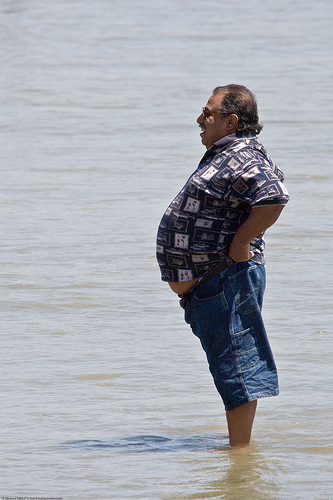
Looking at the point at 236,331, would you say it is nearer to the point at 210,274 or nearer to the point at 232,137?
the point at 210,274

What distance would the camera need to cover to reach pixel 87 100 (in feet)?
52.8

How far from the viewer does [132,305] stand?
23.9 feet

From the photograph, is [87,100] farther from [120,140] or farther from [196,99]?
[120,140]

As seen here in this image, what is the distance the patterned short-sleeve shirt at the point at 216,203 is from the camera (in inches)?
181

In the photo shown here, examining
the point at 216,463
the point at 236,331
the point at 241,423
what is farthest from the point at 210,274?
the point at 216,463

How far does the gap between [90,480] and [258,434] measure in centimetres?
94

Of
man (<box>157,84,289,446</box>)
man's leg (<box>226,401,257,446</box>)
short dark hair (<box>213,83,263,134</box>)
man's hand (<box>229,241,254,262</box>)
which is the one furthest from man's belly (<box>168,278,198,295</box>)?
short dark hair (<box>213,83,263,134</box>)

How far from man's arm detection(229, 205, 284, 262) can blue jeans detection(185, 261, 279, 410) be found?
101 mm

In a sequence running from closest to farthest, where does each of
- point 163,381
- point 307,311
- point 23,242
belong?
point 163,381 → point 307,311 → point 23,242

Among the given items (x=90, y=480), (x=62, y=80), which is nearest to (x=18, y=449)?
(x=90, y=480)

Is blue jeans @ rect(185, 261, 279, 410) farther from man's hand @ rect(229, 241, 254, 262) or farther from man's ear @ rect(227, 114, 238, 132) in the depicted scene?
man's ear @ rect(227, 114, 238, 132)

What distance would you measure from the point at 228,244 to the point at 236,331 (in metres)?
0.36

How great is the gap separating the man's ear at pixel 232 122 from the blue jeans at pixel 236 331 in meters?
0.56

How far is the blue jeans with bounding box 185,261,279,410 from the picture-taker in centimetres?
476
